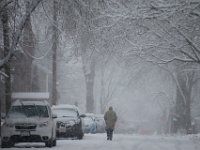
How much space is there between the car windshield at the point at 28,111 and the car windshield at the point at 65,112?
6.00 metres

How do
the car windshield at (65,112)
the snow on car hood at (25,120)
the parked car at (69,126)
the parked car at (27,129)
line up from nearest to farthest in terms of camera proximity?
the parked car at (27,129) < the snow on car hood at (25,120) < the parked car at (69,126) < the car windshield at (65,112)

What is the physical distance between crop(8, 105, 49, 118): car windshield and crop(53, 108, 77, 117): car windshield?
6001 mm

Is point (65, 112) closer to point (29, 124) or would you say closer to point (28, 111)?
point (28, 111)

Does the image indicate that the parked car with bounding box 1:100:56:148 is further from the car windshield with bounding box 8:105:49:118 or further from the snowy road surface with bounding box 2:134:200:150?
the snowy road surface with bounding box 2:134:200:150

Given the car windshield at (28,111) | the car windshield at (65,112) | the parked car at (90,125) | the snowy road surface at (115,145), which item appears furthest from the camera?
the parked car at (90,125)

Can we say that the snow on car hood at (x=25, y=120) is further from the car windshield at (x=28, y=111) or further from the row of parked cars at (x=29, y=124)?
the car windshield at (x=28, y=111)

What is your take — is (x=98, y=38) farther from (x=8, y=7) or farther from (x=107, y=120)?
(x=8, y=7)

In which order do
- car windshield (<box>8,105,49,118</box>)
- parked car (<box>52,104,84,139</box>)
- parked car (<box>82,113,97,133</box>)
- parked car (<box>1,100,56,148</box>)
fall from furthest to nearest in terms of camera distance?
parked car (<box>82,113,97,133</box>), parked car (<box>52,104,84,139</box>), car windshield (<box>8,105,49,118</box>), parked car (<box>1,100,56,148</box>)

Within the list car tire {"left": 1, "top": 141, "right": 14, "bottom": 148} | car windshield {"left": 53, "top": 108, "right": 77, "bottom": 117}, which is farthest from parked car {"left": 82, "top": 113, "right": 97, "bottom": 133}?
car tire {"left": 1, "top": 141, "right": 14, "bottom": 148}

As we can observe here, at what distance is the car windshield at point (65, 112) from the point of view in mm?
33906

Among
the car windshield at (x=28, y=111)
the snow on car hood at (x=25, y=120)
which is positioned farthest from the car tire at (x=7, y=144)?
the car windshield at (x=28, y=111)

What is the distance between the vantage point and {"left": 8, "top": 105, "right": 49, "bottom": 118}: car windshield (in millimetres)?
27266

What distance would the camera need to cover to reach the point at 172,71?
183 feet

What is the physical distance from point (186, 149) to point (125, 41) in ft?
42.0
